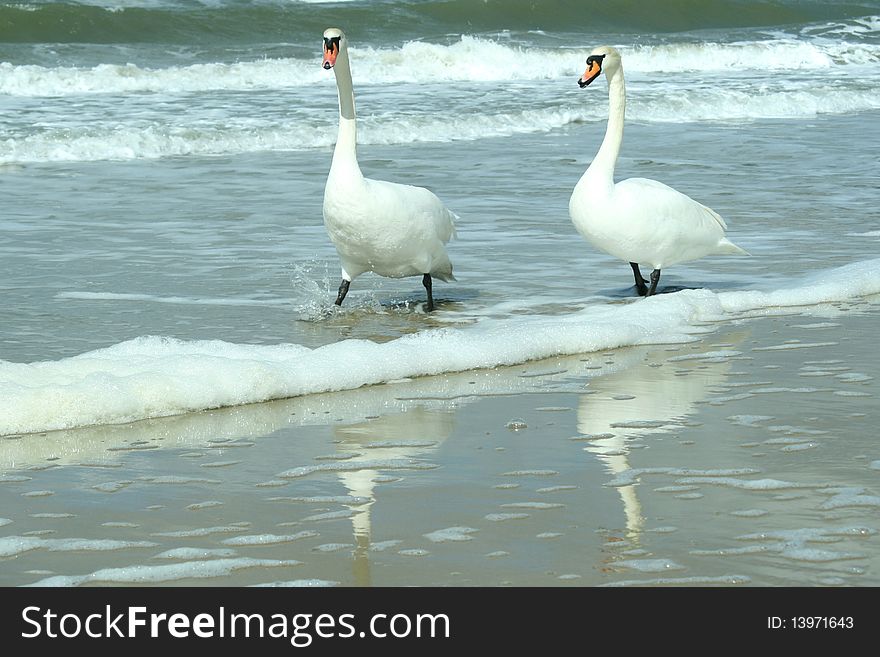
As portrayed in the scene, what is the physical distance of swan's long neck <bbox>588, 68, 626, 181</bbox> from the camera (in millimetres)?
8734

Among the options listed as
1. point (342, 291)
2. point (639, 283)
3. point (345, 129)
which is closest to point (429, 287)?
point (342, 291)

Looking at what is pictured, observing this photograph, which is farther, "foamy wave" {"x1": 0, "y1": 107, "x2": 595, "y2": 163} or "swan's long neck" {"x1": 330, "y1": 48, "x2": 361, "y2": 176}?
"foamy wave" {"x1": 0, "y1": 107, "x2": 595, "y2": 163}

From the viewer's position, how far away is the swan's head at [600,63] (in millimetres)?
9156

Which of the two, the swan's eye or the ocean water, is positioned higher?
the swan's eye

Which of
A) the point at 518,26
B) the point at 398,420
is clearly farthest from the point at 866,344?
the point at 518,26

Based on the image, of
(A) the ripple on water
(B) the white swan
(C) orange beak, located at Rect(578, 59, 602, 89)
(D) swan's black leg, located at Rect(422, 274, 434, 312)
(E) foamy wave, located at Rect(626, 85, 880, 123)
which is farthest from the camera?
(E) foamy wave, located at Rect(626, 85, 880, 123)

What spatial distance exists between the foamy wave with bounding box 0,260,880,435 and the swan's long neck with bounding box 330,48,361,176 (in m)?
1.13

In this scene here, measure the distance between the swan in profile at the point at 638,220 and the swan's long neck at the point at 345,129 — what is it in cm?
131

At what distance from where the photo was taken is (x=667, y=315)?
8328mm

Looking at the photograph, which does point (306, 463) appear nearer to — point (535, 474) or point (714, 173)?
point (535, 474)

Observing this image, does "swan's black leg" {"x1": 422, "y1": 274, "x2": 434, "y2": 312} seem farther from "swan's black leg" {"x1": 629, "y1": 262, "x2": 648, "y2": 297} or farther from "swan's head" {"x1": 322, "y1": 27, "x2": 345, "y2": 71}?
"swan's head" {"x1": 322, "y1": 27, "x2": 345, "y2": 71}

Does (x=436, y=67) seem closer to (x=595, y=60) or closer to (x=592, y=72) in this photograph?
(x=595, y=60)

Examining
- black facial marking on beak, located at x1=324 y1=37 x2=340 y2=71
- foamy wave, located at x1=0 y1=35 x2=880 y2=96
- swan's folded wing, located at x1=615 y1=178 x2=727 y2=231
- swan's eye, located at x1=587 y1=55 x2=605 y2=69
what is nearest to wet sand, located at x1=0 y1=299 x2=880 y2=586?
swan's folded wing, located at x1=615 y1=178 x2=727 y2=231
